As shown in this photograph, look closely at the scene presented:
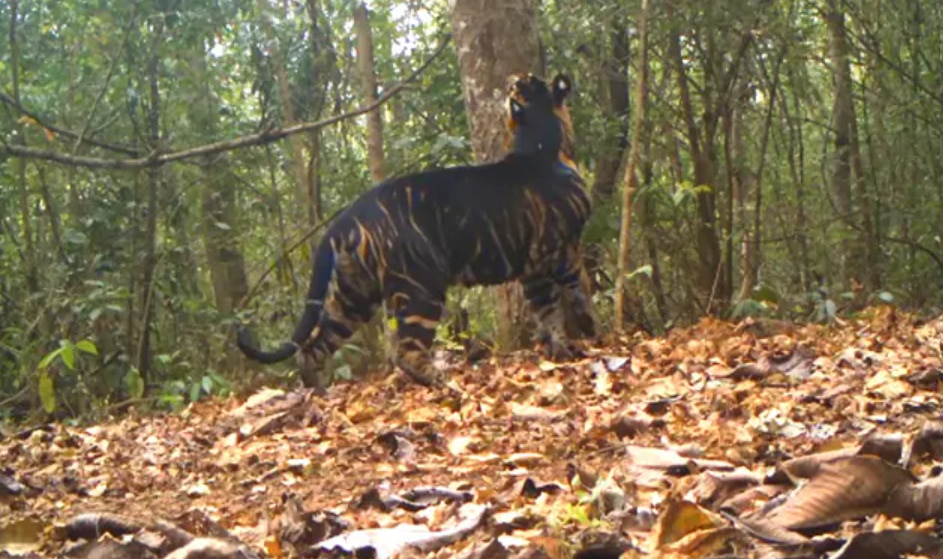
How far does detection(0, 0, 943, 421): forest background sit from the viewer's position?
31.2 feet

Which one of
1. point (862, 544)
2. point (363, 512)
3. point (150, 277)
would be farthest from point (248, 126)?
point (862, 544)

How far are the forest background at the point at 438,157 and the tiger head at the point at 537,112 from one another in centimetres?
38

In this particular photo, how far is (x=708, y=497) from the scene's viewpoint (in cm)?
324

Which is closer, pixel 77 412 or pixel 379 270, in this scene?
pixel 379 270

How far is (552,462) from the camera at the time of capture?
4.22m

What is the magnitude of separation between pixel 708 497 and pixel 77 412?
22.8 ft

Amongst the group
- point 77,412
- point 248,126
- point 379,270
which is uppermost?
point 248,126

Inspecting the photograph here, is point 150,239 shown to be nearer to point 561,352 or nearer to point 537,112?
point 537,112

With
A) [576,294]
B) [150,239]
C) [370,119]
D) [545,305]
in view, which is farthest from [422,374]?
[370,119]

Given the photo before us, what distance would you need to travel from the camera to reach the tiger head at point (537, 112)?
25.7 feet

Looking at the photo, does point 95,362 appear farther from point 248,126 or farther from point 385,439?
point 385,439

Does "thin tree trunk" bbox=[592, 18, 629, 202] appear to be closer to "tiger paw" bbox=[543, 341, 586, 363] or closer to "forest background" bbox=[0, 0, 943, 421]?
"forest background" bbox=[0, 0, 943, 421]

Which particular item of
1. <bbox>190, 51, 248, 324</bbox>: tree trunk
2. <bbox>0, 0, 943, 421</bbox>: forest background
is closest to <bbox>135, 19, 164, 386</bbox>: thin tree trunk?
<bbox>0, 0, 943, 421</bbox>: forest background

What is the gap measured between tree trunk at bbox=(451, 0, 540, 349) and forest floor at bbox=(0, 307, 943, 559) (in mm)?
1500
